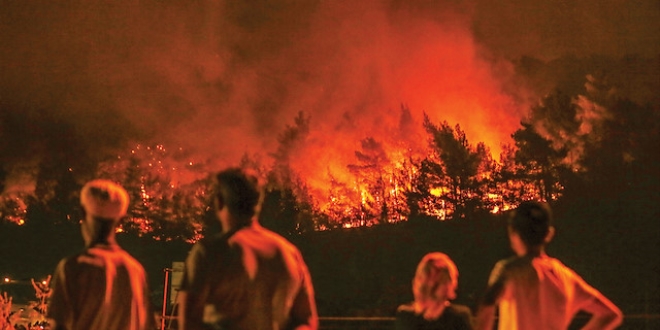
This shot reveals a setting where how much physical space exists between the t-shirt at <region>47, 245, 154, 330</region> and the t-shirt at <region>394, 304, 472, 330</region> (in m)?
1.06

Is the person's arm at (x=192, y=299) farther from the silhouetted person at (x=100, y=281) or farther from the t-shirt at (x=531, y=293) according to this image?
the t-shirt at (x=531, y=293)

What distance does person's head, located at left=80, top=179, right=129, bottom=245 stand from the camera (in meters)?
3.29

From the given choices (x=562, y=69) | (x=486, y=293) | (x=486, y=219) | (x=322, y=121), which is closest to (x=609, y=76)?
(x=562, y=69)

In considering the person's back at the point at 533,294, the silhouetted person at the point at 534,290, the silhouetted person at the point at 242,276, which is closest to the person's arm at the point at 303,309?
the silhouetted person at the point at 242,276

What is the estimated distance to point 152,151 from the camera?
183 feet

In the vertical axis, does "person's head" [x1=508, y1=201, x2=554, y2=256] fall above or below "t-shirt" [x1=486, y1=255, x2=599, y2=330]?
above

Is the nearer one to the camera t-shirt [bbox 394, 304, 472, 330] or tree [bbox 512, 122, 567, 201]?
t-shirt [bbox 394, 304, 472, 330]

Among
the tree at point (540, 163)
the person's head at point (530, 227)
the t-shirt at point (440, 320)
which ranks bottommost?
the t-shirt at point (440, 320)

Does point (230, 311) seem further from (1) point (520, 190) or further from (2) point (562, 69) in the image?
(2) point (562, 69)

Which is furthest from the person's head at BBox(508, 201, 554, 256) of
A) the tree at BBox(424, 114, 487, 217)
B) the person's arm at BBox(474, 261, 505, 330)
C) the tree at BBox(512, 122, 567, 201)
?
the tree at BBox(424, 114, 487, 217)

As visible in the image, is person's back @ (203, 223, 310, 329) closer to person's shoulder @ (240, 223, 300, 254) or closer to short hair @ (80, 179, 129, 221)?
person's shoulder @ (240, 223, 300, 254)

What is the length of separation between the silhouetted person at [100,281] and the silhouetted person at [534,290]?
1.41 meters

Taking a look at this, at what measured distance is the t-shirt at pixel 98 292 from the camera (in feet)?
10.4

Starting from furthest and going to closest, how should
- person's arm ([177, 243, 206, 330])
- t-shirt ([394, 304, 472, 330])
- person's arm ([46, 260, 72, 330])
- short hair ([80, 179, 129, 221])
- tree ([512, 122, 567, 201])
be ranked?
tree ([512, 122, 567, 201]), t-shirt ([394, 304, 472, 330]), short hair ([80, 179, 129, 221]), person's arm ([46, 260, 72, 330]), person's arm ([177, 243, 206, 330])
